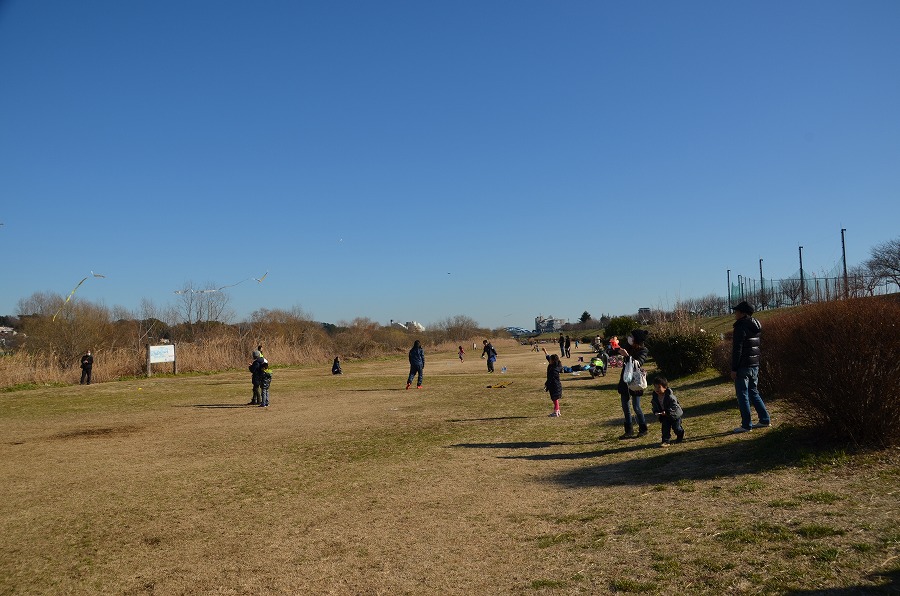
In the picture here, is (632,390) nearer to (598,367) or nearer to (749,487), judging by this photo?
(749,487)

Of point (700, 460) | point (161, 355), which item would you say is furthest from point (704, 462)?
point (161, 355)

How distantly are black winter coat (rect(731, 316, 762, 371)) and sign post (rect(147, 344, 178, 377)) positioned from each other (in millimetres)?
30232

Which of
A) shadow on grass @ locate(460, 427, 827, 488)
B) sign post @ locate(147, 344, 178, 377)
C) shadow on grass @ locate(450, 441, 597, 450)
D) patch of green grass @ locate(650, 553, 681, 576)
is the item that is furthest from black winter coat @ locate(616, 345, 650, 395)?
sign post @ locate(147, 344, 178, 377)

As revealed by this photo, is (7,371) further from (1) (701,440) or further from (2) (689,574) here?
(2) (689,574)

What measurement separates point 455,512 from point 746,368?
499cm

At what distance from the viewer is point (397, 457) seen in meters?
10.5

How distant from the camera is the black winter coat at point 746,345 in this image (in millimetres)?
9336

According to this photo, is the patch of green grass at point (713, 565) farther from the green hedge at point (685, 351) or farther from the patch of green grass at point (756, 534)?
the green hedge at point (685, 351)

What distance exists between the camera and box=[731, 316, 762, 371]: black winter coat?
9336 millimetres

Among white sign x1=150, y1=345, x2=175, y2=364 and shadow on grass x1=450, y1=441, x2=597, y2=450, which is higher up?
white sign x1=150, y1=345, x2=175, y2=364

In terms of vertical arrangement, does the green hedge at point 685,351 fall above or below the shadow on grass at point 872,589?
above

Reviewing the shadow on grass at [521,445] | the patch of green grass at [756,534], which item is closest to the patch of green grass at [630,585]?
the patch of green grass at [756,534]

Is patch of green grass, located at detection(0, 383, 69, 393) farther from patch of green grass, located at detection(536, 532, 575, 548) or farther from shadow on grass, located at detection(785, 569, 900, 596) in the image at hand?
shadow on grass, located at detection(785, 569, 900, 596)

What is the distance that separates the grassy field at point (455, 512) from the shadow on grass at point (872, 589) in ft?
0.09
